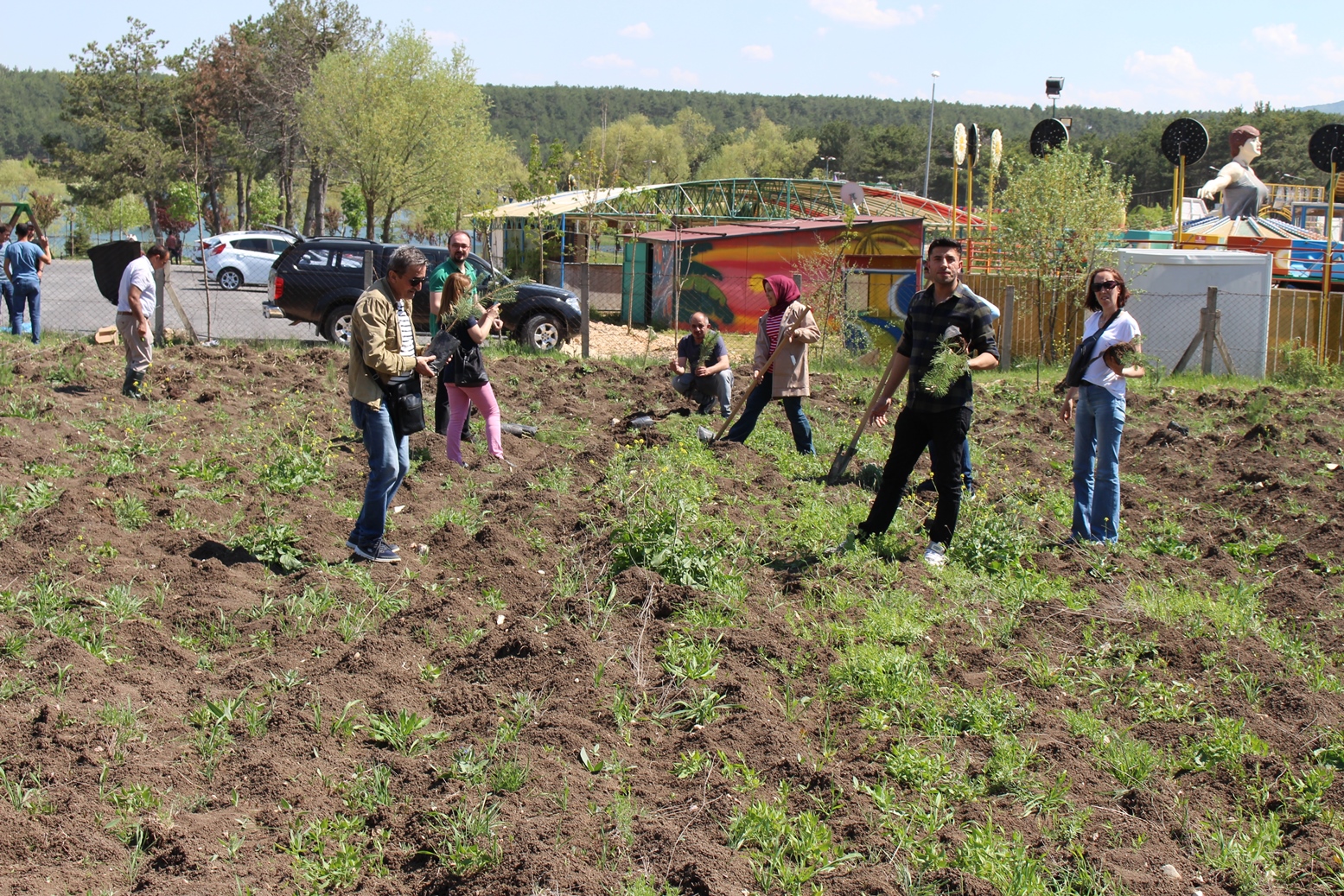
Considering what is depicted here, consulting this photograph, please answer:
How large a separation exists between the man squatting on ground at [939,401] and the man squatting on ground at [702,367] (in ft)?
12.9

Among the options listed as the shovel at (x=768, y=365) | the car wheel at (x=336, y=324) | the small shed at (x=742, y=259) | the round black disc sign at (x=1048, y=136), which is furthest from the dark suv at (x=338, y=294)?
the round black disc sign at (x=1048, y=136)

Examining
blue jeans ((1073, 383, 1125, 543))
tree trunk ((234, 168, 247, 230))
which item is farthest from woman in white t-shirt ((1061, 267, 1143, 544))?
tree trunk ((234, 168, 247, 230))

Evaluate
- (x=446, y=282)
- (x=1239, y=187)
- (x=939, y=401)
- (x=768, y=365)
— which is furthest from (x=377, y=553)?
(x=1239, y=187)

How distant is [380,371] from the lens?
18.8ft

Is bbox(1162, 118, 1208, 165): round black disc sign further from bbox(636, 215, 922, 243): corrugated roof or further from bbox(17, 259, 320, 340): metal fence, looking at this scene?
bbox(17, 259, 320, 340): metal fence

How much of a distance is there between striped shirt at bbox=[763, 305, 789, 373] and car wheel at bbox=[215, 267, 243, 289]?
2701cm

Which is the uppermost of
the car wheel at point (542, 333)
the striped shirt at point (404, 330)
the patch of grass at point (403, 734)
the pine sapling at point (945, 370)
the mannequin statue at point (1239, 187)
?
the mannequin statue at point (1239, 187)

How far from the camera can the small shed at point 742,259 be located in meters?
21.6

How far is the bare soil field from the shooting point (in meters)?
3.41

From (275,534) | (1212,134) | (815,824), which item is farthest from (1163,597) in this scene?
(1212,134)

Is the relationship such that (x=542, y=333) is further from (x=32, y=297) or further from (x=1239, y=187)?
(x=1239, y=187)

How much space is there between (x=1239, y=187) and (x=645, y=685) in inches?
828

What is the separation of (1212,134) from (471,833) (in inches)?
3723

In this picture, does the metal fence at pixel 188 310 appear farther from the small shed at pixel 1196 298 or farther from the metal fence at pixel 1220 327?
the small shed at pixel 1196 298
